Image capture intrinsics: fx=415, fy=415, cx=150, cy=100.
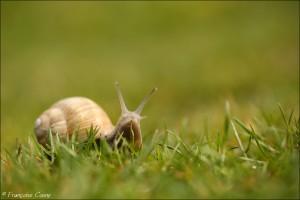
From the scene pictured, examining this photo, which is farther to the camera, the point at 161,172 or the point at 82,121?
the point at 82,121

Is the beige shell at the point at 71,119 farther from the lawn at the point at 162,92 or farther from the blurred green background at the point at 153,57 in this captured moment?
the blurred green background at the point at 153,57

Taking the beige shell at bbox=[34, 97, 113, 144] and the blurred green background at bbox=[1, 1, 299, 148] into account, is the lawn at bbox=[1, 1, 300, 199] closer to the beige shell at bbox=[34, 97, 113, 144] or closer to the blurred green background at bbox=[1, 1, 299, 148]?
the blurred green background at bbox=[1, 1, 299, 148]

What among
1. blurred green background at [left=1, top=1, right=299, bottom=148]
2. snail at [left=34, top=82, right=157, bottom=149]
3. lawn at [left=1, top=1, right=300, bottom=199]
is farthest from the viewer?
blurred green background at [left=1, top=1, right=299, bottom=148]

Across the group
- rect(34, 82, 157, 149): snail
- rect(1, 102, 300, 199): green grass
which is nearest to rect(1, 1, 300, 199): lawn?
rect(1, 102, 300, 199): green grass

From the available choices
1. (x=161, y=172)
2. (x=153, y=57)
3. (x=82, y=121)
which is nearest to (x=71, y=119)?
(x=82, y=121)

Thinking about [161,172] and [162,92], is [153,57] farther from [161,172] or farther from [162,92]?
[161,172]

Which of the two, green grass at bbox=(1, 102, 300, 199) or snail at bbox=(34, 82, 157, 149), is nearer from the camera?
green grass at bbox=(1, 102, 300, 199)

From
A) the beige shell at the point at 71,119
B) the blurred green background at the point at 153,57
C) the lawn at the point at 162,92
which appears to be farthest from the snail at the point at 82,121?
the blurred green background at the point at 153,57
